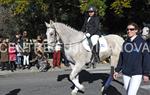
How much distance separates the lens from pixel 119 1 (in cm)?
2372

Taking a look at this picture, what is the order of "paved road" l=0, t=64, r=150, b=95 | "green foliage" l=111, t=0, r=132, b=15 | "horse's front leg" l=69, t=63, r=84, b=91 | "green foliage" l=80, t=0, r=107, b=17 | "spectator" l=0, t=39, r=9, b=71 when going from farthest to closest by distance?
1. "green foliage" l=111, t=0, r=132, b=15
2. "green foliage" l=80, t=0, r=107, b=17
3. "spectator" l=0, t=39, r=9, b=71
4. "paved road" l=0, t=64, r=150, b=95
5. "horse's front leg" l=69, t=63, r=84, b=91

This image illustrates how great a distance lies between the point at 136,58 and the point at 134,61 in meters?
0.07

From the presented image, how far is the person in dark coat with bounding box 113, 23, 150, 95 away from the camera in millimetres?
8789

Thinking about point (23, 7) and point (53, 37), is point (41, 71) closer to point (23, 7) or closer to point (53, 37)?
point (23, 7)

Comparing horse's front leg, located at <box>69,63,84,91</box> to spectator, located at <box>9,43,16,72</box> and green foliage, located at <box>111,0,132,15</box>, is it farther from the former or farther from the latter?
green foliage, located at <box>111,0,132,15</box>

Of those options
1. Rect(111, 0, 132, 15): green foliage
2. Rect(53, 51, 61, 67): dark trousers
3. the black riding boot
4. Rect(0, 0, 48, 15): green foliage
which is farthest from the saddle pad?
Rect(0, 0, 48, 15): green foliage

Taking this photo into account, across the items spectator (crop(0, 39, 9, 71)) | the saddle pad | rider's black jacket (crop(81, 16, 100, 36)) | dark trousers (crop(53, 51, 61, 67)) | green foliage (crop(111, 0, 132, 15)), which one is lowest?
dark trousers (crop(53, 51, 61, 67))

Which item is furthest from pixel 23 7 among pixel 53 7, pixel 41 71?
pixel 41 71

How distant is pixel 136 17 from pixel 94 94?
606 inches

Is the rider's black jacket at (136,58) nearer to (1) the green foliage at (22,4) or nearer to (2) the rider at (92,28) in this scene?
(2) the rider at (92,28)

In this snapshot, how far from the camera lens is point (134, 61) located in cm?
887

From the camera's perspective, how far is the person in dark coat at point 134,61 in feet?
28.8

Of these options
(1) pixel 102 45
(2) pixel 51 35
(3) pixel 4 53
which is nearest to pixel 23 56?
(3) pixel 4 53

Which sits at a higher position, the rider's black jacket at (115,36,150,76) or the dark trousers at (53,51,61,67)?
the rider's black jacket at (115,36,150,76)
